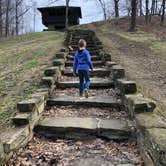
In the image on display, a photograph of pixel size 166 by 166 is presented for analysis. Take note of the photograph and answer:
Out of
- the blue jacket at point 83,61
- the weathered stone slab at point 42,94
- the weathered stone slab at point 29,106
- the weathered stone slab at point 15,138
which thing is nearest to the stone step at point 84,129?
the weathered stone slab at point 29,106

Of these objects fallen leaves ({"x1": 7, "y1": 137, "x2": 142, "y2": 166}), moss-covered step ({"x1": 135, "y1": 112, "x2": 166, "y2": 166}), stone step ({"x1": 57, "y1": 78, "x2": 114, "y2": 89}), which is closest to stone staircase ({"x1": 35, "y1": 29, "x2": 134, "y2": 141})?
fallen leaves ({"x1": 7, "y1": 137, "x2": 142, "y2": 166})

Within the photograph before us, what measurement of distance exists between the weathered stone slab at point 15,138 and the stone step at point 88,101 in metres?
1.92

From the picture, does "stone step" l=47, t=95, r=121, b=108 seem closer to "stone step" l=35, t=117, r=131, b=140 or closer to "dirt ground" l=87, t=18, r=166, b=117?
"stone step" l=35, t=117, r=131, b=140

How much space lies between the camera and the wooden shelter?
42.2m

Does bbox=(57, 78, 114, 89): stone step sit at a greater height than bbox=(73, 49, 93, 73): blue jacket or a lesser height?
lesser

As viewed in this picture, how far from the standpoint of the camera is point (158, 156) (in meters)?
3.98

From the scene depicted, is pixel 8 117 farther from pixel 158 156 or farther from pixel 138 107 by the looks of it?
pixel 158 156

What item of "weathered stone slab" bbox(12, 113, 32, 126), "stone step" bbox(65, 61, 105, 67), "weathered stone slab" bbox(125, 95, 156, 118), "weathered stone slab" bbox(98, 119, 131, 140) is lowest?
"weathered stone slab" bbox(98, 119, 131, 140)

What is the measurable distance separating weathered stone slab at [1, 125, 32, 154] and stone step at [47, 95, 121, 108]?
1920 millimetres

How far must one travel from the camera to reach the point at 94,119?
6.61 meters

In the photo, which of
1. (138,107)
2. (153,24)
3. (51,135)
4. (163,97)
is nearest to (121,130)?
(138,107)

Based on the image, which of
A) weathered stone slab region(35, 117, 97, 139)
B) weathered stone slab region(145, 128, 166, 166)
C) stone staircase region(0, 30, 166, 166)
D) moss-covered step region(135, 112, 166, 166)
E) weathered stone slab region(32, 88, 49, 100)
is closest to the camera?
weathered stone slab region(145, 128, 166, 166)

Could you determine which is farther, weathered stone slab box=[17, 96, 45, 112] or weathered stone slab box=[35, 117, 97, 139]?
weathered stone slab box=[17, 96, 45, 112]

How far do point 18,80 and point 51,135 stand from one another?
4.90 metres
